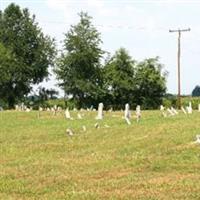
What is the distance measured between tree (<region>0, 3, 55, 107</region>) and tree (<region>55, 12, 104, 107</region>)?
8.39 feet

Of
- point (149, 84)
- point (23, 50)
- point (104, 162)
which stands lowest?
point (104, 162)

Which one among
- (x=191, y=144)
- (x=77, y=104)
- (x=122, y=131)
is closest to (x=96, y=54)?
(x=77, y=104)

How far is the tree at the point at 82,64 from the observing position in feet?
292

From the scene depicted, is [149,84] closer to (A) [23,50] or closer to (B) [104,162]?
(A) [23,50]

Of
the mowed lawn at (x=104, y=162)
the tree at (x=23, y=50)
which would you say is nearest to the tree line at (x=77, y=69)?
the tree at (x=23, y=50)

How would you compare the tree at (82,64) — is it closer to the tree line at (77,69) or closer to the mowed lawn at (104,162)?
the tree line at (77,69)

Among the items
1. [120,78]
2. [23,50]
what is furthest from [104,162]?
[120,78]

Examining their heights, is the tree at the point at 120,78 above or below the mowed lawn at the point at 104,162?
above

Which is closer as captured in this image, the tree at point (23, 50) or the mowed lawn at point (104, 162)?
the mowed lawn at point (104, 162)

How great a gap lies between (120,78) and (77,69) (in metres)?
6.44

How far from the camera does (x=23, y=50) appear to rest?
88625mm

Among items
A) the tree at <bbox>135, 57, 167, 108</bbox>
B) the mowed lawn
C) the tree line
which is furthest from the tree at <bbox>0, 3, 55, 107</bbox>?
the mowed lawn

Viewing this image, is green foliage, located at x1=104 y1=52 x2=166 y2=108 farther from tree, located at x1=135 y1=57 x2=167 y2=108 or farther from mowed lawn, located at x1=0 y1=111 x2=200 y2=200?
mowed lawn, located at x1=0 y1=111 x2=200 y2=200

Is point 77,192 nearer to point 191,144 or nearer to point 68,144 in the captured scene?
point 191,144
